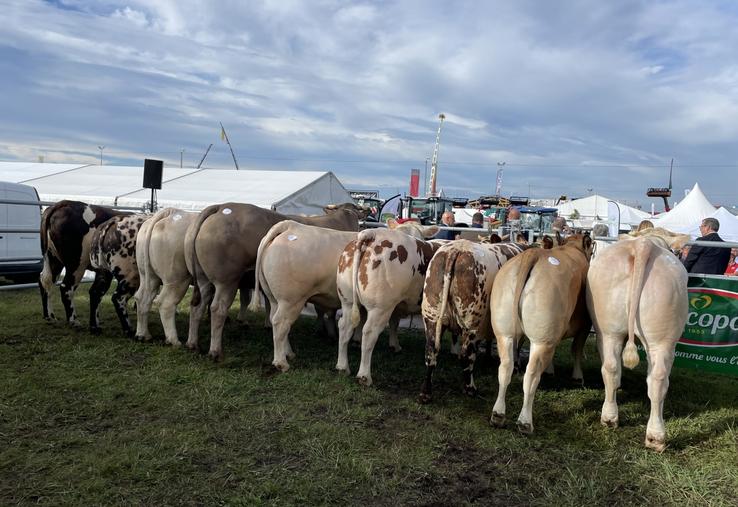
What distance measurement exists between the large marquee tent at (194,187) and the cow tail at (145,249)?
944cm

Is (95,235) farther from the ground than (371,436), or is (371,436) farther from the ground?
(95,235)

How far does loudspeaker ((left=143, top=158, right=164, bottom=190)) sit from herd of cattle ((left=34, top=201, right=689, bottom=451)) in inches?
188

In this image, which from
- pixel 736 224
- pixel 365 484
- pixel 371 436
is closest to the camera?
pixel 365 484

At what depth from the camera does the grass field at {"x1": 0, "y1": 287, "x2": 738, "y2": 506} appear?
11.0ft

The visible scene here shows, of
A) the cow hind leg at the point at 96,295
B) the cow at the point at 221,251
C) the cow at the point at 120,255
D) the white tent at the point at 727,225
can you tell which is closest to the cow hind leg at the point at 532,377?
the cow at the point at 221,251

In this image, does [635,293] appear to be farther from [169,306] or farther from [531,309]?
[169,306]

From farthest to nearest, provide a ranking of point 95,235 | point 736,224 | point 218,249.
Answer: point 736,224 → point 95,235 → point 218,249

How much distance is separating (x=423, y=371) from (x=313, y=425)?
2.08 meters

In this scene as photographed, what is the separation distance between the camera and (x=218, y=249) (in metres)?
6.05

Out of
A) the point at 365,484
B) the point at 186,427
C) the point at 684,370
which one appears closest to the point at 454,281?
the point at 365,484

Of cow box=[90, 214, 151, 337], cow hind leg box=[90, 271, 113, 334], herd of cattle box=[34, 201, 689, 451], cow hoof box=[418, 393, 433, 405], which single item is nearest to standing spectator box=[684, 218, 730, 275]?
herd of cattle box=[34, 201, 689, 451]

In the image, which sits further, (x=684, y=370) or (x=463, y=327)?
(x=684, y=370)

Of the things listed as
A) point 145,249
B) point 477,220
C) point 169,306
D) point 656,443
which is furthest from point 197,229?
point 477,220

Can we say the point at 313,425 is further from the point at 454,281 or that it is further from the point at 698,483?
the point at 698,483
